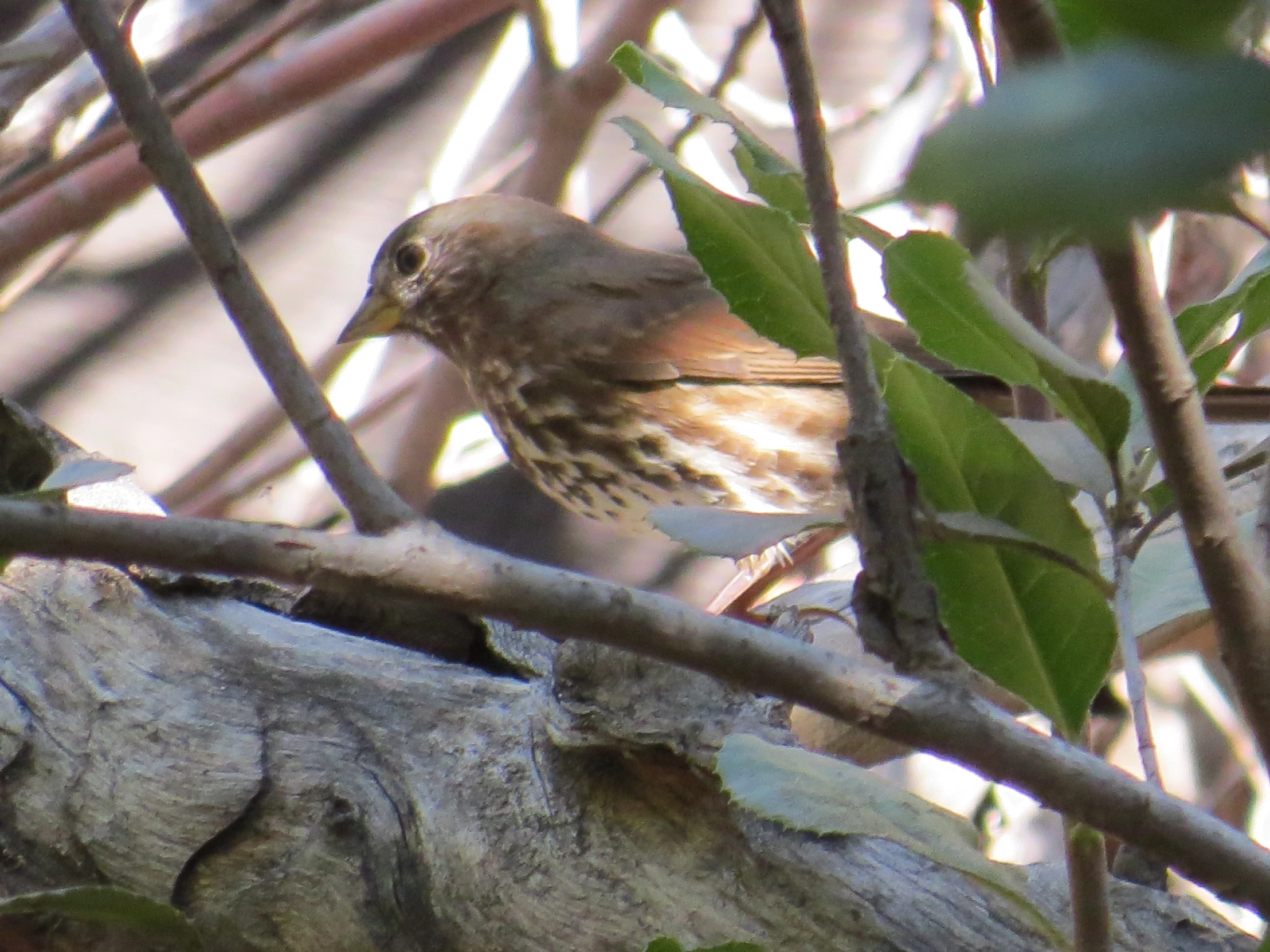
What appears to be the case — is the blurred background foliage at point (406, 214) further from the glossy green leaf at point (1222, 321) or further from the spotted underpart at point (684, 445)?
the glossy green leaf at point (1222, 321)

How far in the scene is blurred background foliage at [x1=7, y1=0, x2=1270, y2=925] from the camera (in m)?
2.33

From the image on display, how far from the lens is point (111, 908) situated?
0.95 m

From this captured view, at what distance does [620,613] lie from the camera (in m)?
0.62

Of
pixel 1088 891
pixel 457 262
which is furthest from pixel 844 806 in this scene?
pixel 457 262

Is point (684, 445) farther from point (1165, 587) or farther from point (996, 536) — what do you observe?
point (996, 536)

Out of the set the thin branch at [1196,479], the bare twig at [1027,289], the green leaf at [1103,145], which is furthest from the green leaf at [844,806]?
the green leaf at [1103,145]

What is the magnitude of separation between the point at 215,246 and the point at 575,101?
1.65 m

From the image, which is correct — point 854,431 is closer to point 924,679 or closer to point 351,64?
point 924,679

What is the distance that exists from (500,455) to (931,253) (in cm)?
284

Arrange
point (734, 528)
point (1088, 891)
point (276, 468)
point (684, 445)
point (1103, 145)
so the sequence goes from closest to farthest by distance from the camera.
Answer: point (1103, 145) → point (1088, 891) → point (734, 528) → point (684, 445) → point (276, 468)

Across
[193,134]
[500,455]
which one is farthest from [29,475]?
[500,455]

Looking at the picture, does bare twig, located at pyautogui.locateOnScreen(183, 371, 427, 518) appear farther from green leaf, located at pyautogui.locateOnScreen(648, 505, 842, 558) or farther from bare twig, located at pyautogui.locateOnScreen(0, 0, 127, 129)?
green leaf, located at pyautogui.locateOnScreen(648, 505, 842, 558)

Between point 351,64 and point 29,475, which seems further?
point 351,64

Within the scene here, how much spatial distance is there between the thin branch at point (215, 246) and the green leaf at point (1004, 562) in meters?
0.32
